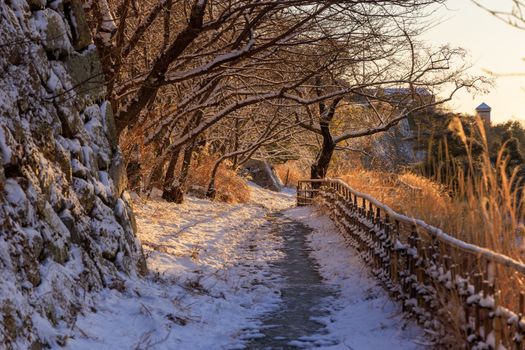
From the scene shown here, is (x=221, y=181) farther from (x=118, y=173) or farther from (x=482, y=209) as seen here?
(x=482, y=209)

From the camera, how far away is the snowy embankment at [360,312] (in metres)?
5.42

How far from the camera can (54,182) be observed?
5676mm

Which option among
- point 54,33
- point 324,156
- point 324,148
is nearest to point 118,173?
point 54,33

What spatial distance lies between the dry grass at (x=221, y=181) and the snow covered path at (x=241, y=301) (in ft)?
29.1

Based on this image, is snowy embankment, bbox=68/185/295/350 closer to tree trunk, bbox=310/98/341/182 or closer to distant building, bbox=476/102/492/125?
distant building, bbox=476/102/492/125

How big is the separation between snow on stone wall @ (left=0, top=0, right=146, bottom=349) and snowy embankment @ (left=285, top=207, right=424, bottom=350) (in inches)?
88.4


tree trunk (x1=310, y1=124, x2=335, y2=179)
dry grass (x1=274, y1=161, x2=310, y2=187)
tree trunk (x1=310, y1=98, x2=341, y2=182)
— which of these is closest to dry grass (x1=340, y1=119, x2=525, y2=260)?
tree trunk (x1=310, y1=98, x2=341, y2=182)

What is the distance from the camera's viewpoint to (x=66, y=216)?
5.77 metres

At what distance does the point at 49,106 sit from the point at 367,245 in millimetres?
4677

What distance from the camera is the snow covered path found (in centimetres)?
539

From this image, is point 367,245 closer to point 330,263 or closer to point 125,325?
point 330,263

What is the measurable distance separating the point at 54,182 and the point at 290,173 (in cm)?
3508

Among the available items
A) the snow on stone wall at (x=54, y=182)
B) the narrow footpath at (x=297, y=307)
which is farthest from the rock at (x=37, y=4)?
the narrow footpath at (x=297, y=307)

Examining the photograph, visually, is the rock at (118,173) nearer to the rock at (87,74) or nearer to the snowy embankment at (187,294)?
the rock at (87,74)
